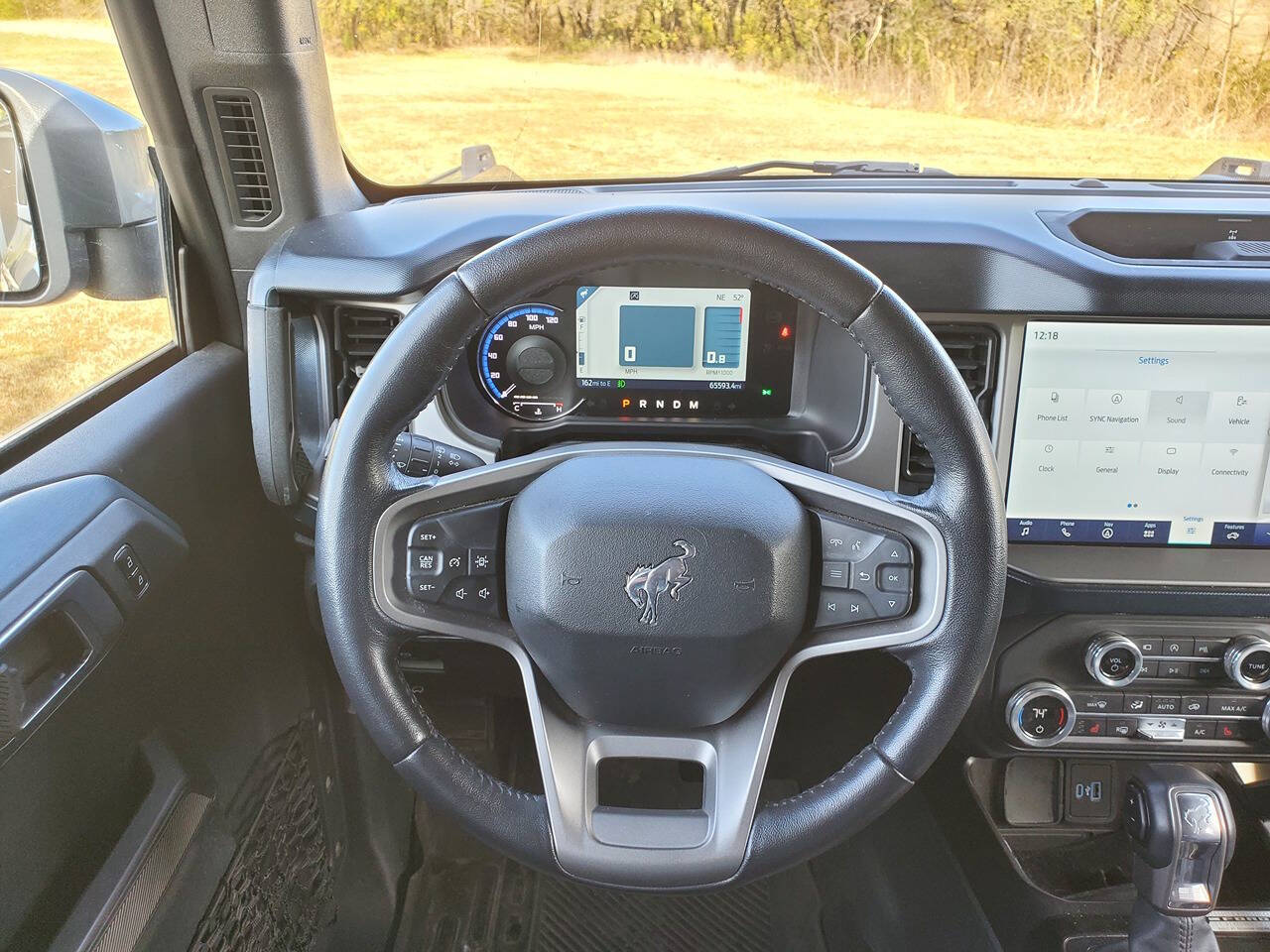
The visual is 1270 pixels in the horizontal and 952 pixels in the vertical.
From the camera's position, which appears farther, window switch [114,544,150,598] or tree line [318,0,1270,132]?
tree line [318,0,1270,132]

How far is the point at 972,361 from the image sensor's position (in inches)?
59.1

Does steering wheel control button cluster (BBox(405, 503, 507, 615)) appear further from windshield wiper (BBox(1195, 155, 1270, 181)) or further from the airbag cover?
windshield wiper (BBox(1195, 155, 1270, 181))

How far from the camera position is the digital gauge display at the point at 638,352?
148 centimetres

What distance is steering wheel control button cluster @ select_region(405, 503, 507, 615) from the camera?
1.13 m

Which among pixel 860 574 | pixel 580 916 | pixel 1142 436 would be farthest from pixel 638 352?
pixel 580 916

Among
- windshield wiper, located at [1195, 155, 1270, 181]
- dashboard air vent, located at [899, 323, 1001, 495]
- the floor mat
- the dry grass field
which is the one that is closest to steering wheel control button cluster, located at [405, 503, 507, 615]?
dashboard air vent, located at [899, 323, 1001, 495]

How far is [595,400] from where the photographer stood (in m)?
1.53

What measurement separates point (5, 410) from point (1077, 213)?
1.52 metres

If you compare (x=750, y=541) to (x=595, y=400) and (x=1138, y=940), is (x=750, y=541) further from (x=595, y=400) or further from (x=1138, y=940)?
(x=1138, y=940)

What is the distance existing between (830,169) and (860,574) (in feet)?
3.28

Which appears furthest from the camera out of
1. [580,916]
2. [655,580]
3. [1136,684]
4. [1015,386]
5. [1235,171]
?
[580,916]

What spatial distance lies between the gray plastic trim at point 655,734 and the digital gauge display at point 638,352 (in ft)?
1.07

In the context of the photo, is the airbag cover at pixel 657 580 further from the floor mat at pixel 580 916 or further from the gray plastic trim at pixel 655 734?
the floor mat at pixel 580 916

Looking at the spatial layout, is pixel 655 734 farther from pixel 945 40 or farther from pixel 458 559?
pixel 945 40
